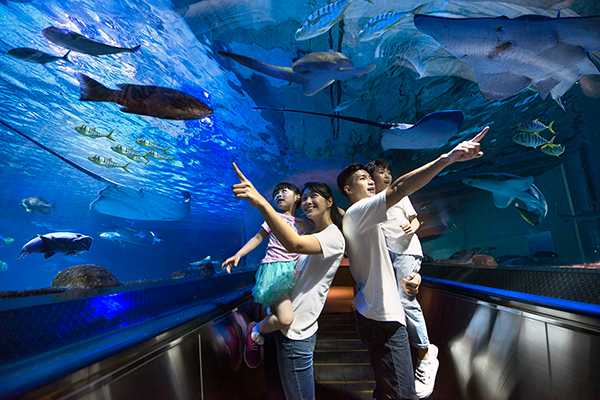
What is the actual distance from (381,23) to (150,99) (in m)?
3.25

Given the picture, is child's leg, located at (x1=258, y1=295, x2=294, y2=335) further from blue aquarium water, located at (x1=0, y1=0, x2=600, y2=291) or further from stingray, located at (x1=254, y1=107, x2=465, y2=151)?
stingray, located at (x1=254, y1=107, x2=465, y2=151)

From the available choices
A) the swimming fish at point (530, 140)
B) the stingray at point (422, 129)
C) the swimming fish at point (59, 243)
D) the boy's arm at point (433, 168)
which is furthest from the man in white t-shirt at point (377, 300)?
the swimming fish at point (530, 140)

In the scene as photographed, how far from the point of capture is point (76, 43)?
3.10 metres

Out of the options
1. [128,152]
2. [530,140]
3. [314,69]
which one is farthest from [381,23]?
[128,152]

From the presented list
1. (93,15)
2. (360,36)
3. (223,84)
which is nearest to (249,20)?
(223,84)

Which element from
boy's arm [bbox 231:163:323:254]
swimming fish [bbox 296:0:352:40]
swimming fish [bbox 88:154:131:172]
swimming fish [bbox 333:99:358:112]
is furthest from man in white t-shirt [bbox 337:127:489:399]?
swimming fish [bbox 88:154:131:172]

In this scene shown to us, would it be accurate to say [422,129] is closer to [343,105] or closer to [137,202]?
[343,105]

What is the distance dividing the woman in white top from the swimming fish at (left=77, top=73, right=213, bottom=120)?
2.67 meters

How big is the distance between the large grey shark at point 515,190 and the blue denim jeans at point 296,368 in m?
5.62

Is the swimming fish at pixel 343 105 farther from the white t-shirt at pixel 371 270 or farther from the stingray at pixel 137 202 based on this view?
the stingray at pixel 137 202

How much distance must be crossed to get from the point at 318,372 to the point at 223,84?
429 cm

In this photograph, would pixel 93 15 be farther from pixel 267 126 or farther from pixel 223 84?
pixel 267 126

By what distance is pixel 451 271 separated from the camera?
3105 millimetres

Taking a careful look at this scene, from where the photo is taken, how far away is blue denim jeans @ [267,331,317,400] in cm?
136
